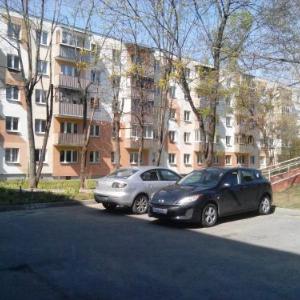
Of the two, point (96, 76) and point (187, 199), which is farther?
point (96, 76)

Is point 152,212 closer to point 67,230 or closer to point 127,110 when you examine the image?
point 67,230

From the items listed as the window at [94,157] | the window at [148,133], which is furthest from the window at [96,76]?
the window at [148,133]

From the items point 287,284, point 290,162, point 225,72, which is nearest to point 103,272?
point 287,284

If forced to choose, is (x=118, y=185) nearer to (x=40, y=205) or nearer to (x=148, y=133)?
(x=40, y=205)

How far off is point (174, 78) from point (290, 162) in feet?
26.2

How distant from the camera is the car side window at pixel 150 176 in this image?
14055mm

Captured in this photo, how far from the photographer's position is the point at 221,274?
6.68 m

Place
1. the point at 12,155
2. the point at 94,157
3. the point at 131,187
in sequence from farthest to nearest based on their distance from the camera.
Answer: the point at 94,157, the point at 12,155, the point at 131,187

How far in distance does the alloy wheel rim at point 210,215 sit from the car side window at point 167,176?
10.9 feet

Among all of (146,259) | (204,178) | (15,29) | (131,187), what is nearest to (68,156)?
(15,29)

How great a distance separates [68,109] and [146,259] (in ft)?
114

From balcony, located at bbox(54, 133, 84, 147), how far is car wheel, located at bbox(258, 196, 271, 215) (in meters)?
28.5

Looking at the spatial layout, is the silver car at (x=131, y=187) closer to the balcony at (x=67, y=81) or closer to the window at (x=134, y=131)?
the balcony at (x=67, y=81)

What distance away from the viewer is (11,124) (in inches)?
1495
